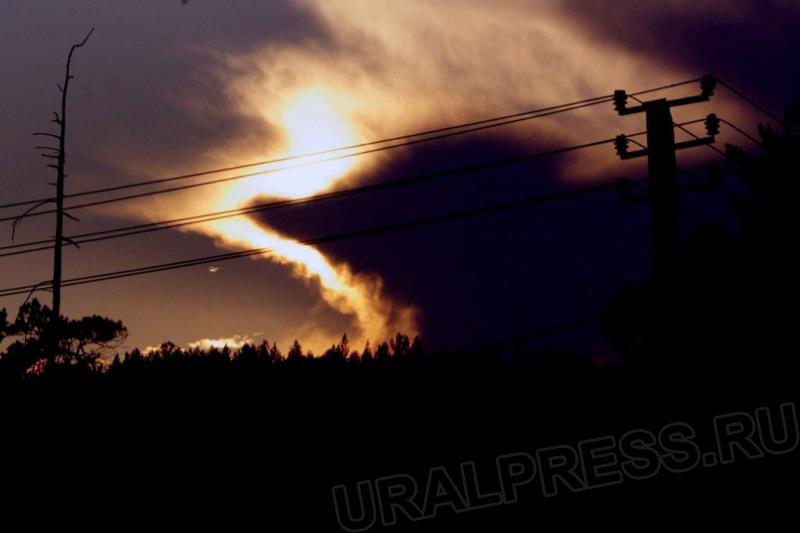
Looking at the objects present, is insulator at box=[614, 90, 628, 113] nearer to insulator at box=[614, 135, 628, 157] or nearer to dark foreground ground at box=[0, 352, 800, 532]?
insulator at box=[614, 135, 628, 157]

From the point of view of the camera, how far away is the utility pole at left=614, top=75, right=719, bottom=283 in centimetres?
2214

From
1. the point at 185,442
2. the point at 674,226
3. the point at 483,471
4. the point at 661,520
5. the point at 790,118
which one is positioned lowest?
the point at 661,520

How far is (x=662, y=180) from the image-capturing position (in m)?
23.1

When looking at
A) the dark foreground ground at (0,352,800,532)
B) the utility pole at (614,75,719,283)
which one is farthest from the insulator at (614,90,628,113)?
the dark foreground ground at (0,352,800,532)

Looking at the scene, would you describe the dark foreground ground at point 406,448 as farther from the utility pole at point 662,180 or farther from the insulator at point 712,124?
the insulator at point 712,124

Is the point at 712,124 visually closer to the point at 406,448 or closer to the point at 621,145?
the point at 621,145

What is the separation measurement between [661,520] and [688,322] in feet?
17.4

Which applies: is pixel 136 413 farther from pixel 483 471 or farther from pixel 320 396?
pixel 483 471

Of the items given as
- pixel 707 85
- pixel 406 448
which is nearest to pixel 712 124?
pixel 707 85

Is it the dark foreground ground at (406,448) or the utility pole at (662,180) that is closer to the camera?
the utility pole at (662,180)

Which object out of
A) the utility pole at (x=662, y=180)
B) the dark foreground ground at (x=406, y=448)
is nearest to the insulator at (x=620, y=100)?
the utility pole at (x=662, y=180)

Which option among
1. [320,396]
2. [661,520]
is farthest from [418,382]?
[661,520]

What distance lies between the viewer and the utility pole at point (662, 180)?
22141 mm

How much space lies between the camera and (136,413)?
106ft
